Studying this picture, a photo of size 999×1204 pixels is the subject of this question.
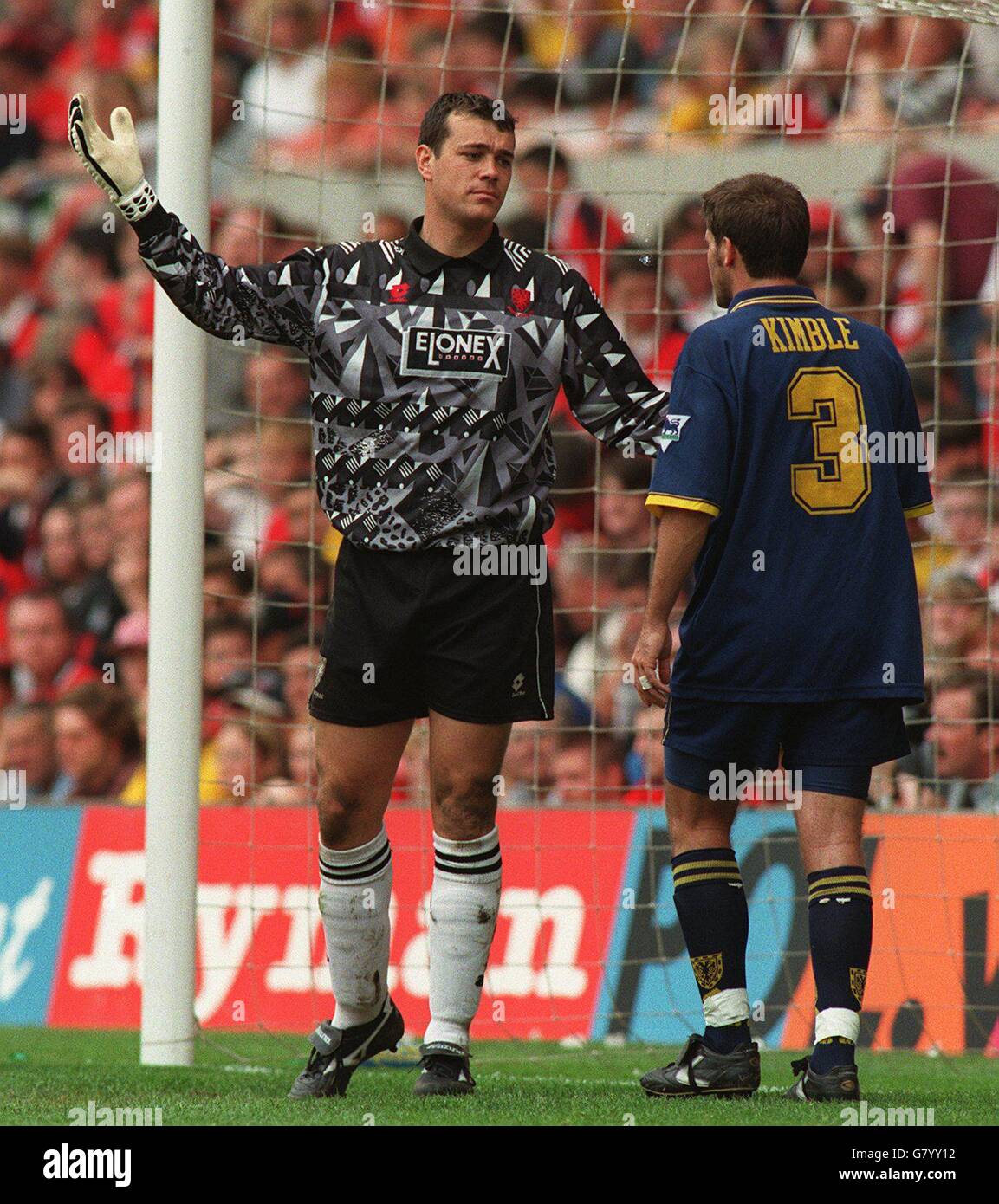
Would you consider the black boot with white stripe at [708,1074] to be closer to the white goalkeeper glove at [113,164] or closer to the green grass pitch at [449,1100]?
the green grass pitch at [449,1100]

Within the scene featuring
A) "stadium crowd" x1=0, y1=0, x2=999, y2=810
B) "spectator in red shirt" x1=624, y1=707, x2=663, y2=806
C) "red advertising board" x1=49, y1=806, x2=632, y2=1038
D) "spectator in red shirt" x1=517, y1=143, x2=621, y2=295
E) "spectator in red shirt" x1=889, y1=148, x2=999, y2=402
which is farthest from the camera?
"spectator in red shirt" x1=889, y1=148, x2=999, y2=402

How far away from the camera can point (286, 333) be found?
3.70 m

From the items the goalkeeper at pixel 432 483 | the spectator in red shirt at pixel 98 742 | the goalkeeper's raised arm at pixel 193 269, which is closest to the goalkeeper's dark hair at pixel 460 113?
the goalkeeper at pixel 432 483

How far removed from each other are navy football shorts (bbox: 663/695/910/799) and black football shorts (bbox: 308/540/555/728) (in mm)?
301

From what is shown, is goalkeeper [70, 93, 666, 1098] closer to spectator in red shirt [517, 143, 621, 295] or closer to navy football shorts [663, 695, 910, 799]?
navy football shorts [663, 695, 910, 799]

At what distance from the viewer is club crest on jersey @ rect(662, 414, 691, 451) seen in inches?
132

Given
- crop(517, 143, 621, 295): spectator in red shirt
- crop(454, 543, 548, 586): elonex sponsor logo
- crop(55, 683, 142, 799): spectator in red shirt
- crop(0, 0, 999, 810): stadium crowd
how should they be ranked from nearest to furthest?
crop(454, 543, 548, 586): elonex sponsor logo < crop(0, 0, 999, 810): stadium crowd < crop(517, 143, 621, 295): spectator in red shirt < crop(55, 683, 142, 799): spectator in red shirt

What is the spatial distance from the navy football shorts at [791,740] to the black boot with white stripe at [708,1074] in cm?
50

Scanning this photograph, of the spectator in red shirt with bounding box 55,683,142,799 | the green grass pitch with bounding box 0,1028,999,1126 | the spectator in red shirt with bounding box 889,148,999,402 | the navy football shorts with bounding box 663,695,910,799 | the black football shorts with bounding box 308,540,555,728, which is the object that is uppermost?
the spectator in red shirt with bounding box 889,148,999,402

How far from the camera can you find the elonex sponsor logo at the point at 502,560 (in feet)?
11.5

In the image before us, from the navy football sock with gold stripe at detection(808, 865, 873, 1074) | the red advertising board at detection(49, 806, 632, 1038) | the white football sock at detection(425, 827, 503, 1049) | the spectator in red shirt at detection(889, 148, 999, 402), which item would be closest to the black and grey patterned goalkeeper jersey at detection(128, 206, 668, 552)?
the white football sock at detection(425, 827, 503, 1049)

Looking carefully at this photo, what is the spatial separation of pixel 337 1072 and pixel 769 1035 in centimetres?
231
